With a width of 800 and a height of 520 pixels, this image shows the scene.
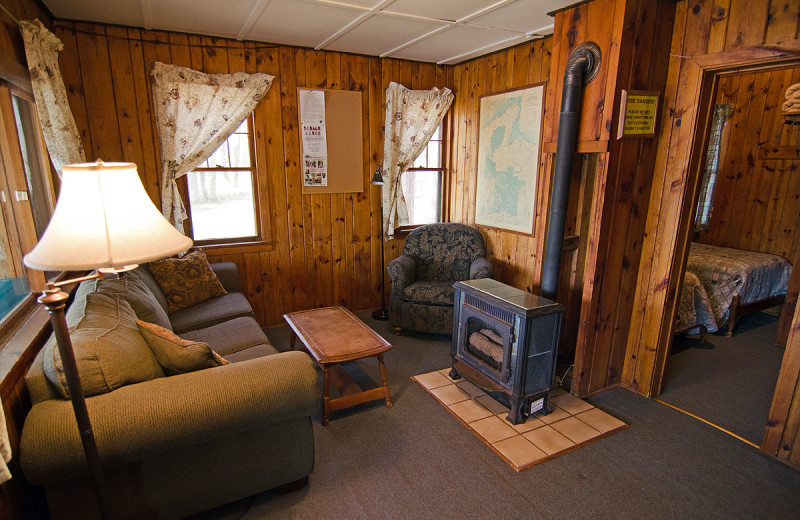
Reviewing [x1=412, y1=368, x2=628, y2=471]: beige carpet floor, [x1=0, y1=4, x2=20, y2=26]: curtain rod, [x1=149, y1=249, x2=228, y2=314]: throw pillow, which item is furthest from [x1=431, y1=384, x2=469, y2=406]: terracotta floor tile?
[x1=0, y1=4, x2=20, y2=26]: curtain rod

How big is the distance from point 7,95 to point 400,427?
2766mm

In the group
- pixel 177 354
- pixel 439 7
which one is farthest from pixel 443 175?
pixel 177 354

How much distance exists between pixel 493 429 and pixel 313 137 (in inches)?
114

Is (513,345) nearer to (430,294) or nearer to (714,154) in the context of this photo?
(430,294)

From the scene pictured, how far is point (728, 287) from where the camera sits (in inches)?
148

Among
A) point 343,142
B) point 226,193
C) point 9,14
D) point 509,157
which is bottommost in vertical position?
point 226,193

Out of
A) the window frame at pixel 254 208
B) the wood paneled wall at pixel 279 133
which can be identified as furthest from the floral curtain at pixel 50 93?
the window frame at pixel 254 208

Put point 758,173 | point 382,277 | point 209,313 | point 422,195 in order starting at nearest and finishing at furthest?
point 209,313 → point 382,277 → point 758,173 → point 422,195

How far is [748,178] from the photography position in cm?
464

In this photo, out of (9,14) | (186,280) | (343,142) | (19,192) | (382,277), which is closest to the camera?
(9,14)

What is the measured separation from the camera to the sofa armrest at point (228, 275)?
3.46m

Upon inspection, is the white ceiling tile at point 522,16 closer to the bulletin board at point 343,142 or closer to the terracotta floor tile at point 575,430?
the bulletin board at point 343,142

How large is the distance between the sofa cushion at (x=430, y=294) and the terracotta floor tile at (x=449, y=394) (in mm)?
853

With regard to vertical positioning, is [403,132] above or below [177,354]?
above
